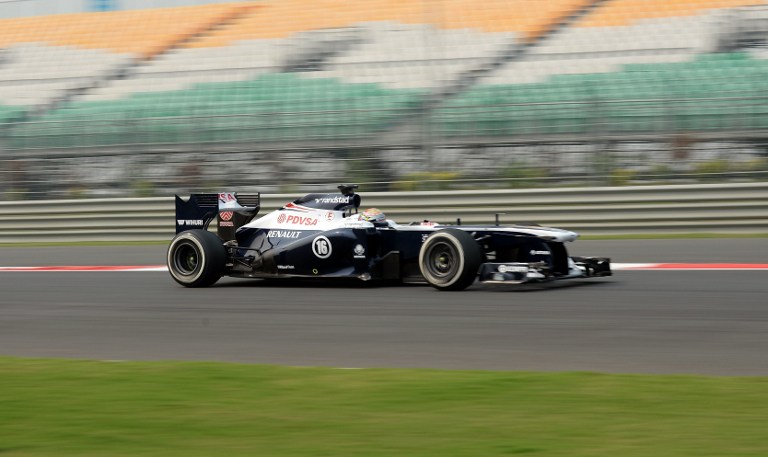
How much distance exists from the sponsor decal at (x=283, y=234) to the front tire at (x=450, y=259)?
142 centimetres

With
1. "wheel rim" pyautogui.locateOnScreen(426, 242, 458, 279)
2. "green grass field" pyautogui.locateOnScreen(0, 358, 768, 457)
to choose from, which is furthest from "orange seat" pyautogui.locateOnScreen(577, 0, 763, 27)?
"green grass field" pyautogui.locateOnScreen(0, 358, 768, 457)

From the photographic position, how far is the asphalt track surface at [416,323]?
20.5 feet

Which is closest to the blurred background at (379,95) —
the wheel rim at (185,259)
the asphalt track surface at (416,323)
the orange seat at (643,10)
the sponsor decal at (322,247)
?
the orange seat at (643,10)

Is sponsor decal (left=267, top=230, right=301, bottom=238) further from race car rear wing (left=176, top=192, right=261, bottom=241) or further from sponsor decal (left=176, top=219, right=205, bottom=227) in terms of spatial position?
sponsor decal (left=176, top=219, right=205, bottom=227)

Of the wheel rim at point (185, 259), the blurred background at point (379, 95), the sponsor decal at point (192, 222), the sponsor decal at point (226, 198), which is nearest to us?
the wheel rim at point (185, 259)

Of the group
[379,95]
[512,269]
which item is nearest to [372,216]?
[512,269]

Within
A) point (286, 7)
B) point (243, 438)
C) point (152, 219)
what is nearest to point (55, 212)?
point (152, 219)

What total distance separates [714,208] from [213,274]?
8038mm

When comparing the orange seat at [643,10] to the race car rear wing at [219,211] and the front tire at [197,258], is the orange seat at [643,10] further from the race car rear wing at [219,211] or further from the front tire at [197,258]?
the front tire at [197,258]

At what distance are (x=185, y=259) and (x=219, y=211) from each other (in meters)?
0.60

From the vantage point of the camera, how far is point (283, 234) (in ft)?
33.7

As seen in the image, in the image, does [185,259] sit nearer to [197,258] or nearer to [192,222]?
[197,258]

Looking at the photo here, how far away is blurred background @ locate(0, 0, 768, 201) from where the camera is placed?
646 inches

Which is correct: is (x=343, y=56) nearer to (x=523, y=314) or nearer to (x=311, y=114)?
(x=311, y=114)
